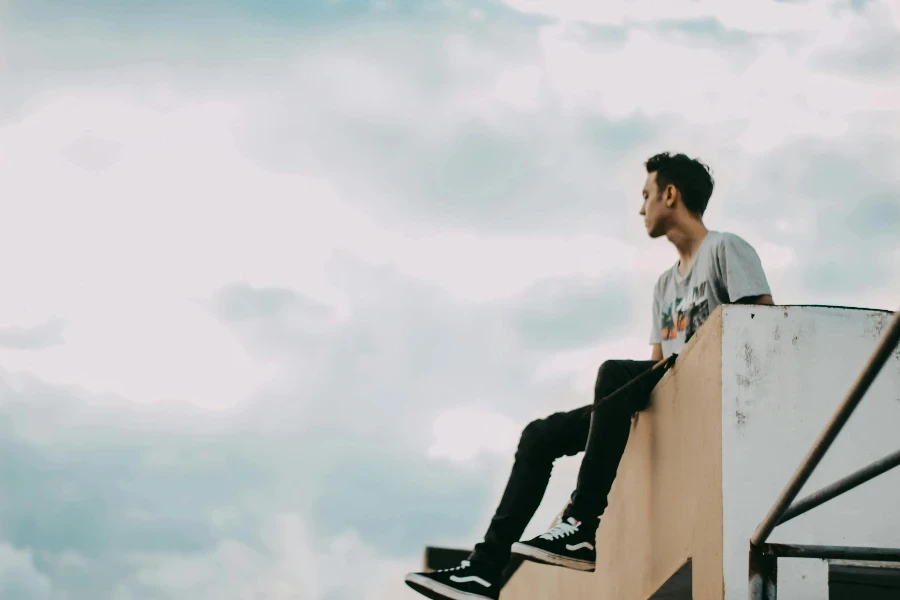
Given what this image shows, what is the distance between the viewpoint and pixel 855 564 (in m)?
4.21

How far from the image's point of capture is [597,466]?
496 centimetres

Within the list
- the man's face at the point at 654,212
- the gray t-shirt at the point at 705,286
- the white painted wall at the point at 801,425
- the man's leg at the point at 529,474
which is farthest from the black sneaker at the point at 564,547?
the man's face at the point at 654,212

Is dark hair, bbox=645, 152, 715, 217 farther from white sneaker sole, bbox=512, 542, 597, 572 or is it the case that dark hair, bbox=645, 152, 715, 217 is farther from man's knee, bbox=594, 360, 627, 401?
white sneaker sole, bbox=512, 542, 597, 572

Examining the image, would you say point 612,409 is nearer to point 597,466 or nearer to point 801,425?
point 597,466

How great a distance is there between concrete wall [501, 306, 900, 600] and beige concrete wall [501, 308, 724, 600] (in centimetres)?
1

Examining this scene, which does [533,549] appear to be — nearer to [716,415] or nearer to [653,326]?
[716,415]

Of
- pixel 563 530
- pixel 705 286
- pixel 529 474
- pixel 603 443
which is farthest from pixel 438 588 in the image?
pixel 705 286

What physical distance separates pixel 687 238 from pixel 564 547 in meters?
1.57

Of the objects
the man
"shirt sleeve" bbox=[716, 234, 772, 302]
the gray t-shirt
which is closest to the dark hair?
the man

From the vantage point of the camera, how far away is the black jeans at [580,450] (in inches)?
194

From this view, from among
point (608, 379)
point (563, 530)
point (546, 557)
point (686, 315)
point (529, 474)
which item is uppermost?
point (686, 315)

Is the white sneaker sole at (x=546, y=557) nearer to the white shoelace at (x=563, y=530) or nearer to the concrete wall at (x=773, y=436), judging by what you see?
the white shoelace at (x=563, y=530)

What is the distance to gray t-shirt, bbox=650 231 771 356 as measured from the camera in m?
4.76

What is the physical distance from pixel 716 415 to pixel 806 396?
0.35 meters
